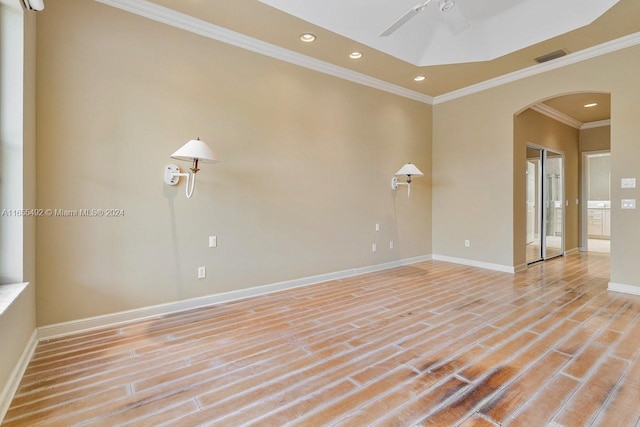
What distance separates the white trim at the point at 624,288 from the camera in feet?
12.5

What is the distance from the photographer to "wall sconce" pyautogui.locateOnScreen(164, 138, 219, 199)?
9.39 feet

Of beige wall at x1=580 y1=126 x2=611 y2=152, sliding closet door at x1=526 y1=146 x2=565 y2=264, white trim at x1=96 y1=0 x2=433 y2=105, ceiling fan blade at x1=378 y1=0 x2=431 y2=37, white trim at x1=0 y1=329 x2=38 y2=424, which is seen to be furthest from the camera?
beige wall at x1=580 y1=126 x2=611 y2=152

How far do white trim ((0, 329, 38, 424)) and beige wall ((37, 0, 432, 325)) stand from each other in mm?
279

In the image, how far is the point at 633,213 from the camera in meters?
3.81

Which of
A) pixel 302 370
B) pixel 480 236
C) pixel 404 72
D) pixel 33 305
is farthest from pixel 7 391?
pixel 480 236

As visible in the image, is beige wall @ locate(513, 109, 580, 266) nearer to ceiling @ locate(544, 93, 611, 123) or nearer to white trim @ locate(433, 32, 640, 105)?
ceiling @ locate(544, 93, 611, 123)

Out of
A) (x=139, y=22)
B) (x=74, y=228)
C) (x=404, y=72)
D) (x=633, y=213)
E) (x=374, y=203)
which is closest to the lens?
(x=74, y=228)

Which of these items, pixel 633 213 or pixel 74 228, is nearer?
pixel 74 228

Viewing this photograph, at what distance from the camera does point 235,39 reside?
11.7ft

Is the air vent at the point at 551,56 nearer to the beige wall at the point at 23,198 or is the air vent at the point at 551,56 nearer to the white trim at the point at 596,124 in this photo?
the white trim at the point at 596,124

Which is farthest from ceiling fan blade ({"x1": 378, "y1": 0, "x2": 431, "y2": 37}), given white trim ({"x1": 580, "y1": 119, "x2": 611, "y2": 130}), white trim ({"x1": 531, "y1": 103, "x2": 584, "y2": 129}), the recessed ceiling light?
white trim ({"x1": 580, "y1": 119, "x2": 611, "y2": 130})

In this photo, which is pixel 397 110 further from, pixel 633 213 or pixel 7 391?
pixel 7 391

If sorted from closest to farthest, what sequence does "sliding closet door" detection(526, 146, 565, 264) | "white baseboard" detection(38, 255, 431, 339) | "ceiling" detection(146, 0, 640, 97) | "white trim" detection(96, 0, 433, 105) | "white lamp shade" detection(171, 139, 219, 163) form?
"white baseboard" detection(38, 255, 431, 339) → "white lamp shade" detection(171, 139, 219, 163) → "white trim" detection(96, 0, 433, 105) → "ceiling" detection(146, 0, 640, 97) → "sliding closet door" detection(526, 146, 565, 264)

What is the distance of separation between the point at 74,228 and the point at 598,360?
448cm
